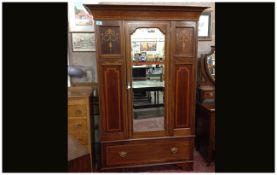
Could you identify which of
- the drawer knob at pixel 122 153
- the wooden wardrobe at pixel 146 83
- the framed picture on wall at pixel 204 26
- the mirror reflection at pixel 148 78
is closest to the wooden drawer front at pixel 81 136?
the wooden wardrobe at pixel 146 83

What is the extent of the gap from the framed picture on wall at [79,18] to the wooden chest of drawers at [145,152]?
1211mm

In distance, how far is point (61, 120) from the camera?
2.23 feet

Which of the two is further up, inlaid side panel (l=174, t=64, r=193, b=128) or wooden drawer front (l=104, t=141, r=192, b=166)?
inlaid side panel (l=174, t=64, r=193, b=128)

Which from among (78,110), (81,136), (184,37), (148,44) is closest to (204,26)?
(184,37)

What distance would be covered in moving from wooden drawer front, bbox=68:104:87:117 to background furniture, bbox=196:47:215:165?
3.97 ft

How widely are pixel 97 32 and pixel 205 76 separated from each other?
1.23 m

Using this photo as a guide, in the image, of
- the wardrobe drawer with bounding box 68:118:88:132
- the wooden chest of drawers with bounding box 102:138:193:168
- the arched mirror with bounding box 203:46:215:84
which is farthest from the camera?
the arched mirror with bounding box 203:46:215:84

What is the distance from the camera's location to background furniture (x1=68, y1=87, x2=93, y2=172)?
1552 millimetres

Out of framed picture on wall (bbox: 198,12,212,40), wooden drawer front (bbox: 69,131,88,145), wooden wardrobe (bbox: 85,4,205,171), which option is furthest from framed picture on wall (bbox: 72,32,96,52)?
framed picture on wall (bbox: 198,12,212,40)

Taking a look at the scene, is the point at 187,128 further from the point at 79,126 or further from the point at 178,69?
the point at 79,126

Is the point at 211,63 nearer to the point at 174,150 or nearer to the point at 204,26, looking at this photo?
the point at 204,26

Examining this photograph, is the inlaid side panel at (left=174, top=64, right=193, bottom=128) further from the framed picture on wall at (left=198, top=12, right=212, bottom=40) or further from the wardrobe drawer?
the wardrobe drawer

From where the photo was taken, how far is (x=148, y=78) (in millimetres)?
1670

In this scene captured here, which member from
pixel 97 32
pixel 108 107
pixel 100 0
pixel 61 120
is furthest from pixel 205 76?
pixel 61 120
